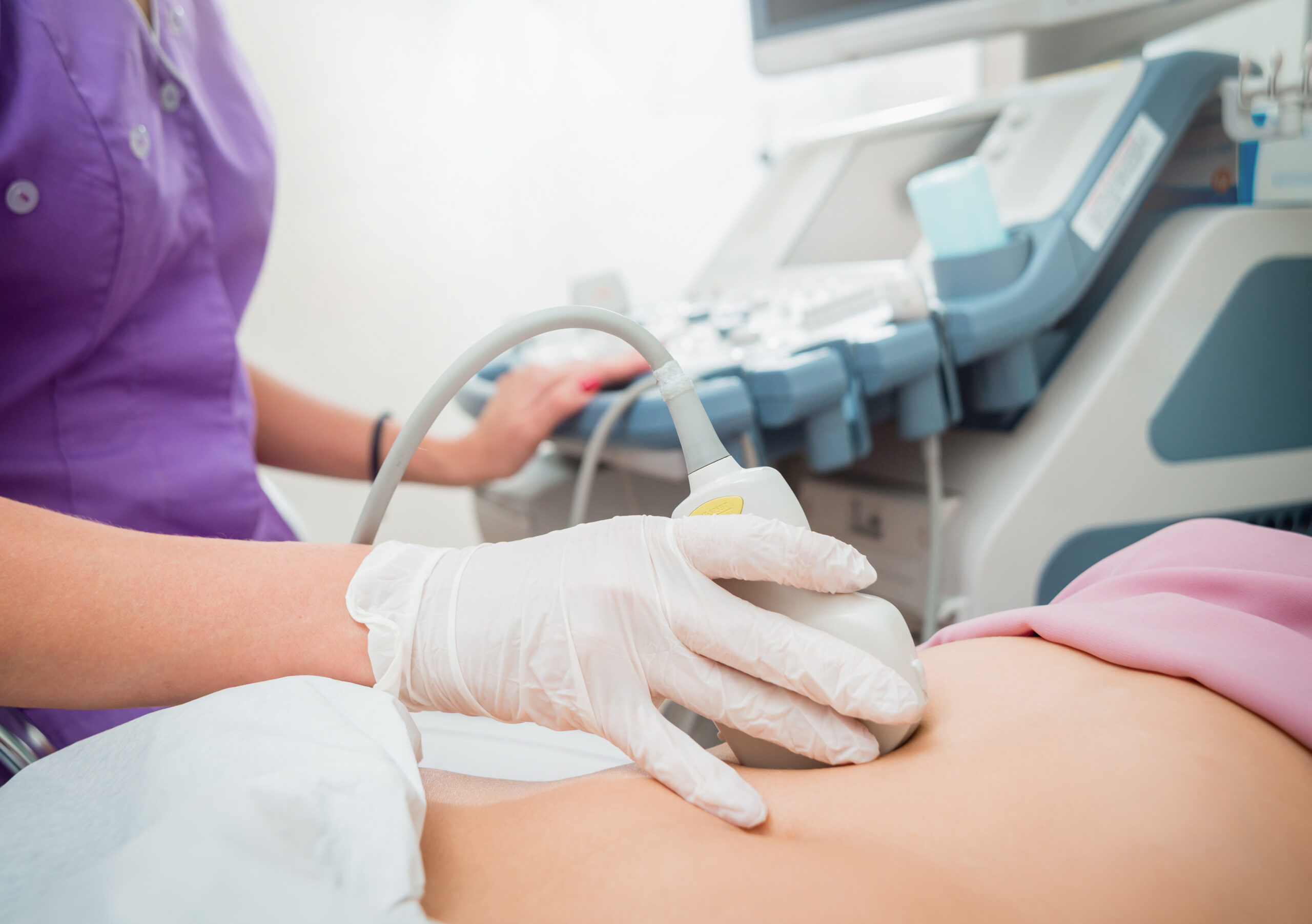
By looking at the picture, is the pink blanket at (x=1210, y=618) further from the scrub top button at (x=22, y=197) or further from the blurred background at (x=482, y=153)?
the blurred background at (x=482, y=153)

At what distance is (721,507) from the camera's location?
53cm

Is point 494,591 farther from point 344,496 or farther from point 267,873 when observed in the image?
point 344,496

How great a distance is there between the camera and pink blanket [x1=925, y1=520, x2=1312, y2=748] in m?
0.47

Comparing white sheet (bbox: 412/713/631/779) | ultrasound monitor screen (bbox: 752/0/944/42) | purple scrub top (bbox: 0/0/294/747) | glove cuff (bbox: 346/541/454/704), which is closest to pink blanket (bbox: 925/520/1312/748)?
white sheet (bbox: 412/713/631/779)

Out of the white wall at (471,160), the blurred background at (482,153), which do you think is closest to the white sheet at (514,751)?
the blurred background at (482,153)

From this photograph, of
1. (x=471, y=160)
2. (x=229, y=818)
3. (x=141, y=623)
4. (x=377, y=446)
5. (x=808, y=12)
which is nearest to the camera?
(x=229, y=818)

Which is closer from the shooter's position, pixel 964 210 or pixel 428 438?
pixel 964 210

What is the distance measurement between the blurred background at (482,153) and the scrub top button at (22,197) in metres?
1.09

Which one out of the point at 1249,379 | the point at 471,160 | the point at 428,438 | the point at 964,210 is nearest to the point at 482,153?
the point at 471,160

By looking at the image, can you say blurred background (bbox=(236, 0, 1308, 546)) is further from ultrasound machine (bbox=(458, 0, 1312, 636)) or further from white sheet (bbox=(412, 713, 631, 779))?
white sheet (bbox=(412, 713, 631, 779))

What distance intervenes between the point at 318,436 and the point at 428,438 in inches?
5.9

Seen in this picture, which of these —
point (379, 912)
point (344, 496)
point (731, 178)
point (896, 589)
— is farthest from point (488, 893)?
point (731, 178)

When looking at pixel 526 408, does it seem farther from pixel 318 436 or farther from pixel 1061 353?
pixel 1061 353

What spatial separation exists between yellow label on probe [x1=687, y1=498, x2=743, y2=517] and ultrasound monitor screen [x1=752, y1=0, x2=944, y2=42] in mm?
1037
